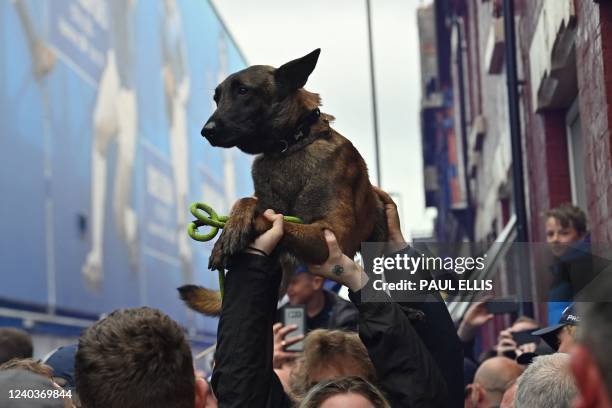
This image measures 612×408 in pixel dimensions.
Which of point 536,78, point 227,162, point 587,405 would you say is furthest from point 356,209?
point 227,162

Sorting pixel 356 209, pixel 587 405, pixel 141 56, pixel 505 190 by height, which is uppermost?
pixel 141 56

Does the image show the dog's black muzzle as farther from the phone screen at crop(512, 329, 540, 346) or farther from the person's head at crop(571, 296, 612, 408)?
the phone screen at crop(512, 329, 540, 346)

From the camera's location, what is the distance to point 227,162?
25500 millimetres

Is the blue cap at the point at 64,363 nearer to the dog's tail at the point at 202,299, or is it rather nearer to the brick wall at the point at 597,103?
the dog's tail at the point at 202,299

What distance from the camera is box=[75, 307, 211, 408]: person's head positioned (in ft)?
8.52

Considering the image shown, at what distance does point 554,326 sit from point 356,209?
795mm

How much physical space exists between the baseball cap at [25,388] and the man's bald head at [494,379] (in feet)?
10.0

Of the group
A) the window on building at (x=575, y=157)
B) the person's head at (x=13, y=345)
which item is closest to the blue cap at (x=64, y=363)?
the person's head at (x=13, y=345)

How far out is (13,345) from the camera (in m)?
4.96

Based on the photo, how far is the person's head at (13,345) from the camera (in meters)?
4.89

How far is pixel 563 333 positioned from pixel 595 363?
8.74ft

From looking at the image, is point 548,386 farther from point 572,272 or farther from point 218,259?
point 218,259

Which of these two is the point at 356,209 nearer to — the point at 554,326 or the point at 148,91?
the point at 554,326

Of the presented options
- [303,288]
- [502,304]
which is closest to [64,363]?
[502,304]
